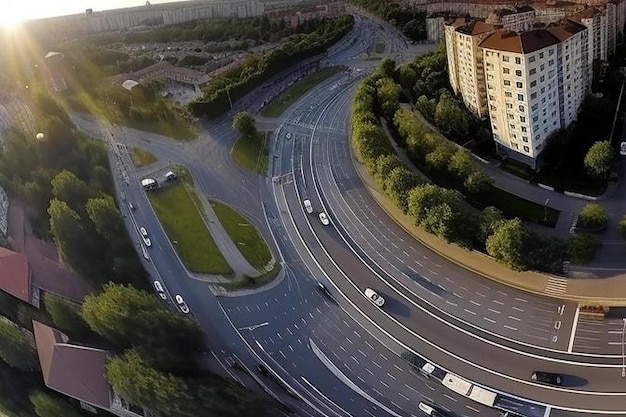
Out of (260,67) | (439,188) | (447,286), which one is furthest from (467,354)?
(260,67)

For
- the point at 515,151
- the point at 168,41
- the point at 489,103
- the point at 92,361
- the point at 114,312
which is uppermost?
the point at 168,41

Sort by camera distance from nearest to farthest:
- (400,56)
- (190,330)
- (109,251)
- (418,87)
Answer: (190,330) → (109,251) → (418,87) → (400,56)

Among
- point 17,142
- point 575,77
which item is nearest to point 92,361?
point 17,142

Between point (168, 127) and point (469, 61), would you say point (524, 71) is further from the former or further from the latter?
point (168, 127)

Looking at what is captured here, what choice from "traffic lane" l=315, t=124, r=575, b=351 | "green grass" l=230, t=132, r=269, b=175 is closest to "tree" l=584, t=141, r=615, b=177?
"traffic lane" l=315, t=124, r=575, b=351

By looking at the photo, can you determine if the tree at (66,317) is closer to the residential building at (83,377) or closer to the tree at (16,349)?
the residential building at (83,377)

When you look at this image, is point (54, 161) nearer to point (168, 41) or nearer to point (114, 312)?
point (114, 312)

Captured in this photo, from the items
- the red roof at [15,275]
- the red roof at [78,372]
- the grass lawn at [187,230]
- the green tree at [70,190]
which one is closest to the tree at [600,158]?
Answer: the grass lawn at [187,230]
